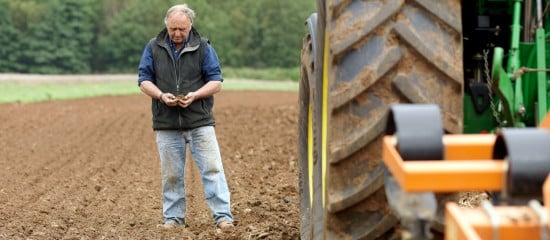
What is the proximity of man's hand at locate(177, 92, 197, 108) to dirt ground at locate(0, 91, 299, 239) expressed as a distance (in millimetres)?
925

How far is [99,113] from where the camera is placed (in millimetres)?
23766

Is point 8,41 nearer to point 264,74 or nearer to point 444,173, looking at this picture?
point 264,74

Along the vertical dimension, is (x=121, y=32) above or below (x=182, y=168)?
below

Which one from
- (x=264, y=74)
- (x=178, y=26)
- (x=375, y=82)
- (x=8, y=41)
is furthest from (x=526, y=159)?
(x=8, y=41)

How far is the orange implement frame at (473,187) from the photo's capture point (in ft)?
7.85

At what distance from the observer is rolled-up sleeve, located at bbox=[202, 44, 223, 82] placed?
743 cm

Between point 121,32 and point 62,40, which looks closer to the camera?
point 62,40

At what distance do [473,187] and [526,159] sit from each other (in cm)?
16

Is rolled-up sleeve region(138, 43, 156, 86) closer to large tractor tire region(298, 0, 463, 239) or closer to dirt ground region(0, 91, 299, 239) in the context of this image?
dirt ground region(0, 91, 299, 239)

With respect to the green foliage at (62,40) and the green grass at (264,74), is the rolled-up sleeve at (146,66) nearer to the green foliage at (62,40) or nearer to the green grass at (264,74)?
the green grass at (264,74)

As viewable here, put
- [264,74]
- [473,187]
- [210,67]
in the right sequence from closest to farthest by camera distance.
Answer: [473,187]
[210,67]
[264,74]

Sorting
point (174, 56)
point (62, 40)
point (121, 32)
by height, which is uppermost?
point (174, 56)

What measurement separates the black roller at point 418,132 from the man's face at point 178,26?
4.77 metres

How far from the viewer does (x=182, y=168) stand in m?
7.55
